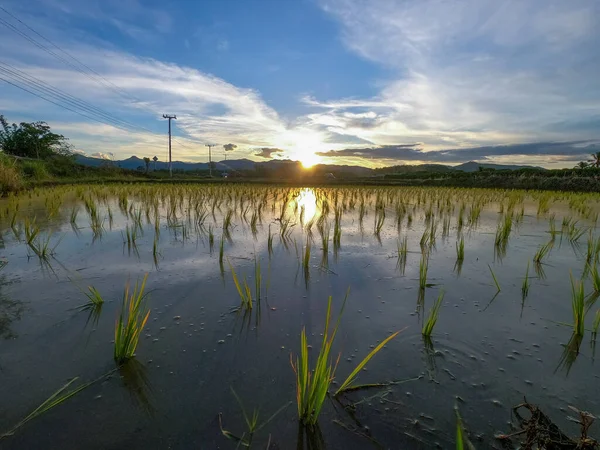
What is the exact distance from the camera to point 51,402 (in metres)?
1.29

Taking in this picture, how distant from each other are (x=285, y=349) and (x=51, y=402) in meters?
1.02

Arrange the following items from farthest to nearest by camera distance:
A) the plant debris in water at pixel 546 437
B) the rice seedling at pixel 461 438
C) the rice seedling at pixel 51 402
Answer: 1. the rice seedling at pixel 51 402
2. the plant debris in water at pixel 546 437
3. the rice seedling at pixel 461 438

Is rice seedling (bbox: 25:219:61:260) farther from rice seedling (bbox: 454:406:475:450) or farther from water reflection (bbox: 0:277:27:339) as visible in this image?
rice seedling (bbox: 454:406:475:450)

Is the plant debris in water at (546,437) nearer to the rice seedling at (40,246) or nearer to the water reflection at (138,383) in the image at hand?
the water reflection at (138,383)

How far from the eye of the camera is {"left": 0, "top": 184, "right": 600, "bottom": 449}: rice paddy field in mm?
1190

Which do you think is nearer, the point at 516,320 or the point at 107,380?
the point at 107,380

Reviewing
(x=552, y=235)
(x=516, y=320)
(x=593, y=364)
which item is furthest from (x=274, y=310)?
(x=552, y=235)

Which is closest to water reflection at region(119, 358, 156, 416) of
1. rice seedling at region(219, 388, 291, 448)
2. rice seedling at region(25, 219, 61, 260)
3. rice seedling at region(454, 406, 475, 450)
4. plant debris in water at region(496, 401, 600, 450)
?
rice seedling at region(219, 388, 291, 448)

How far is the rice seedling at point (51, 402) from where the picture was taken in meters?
1.15

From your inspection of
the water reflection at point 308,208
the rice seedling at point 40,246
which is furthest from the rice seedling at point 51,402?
the water reflection at point 308,208

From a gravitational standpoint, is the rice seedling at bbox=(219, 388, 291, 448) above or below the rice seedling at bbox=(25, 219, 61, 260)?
below

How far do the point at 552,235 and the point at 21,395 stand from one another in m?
5.81

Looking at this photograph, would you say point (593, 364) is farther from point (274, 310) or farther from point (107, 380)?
point (107, 380)

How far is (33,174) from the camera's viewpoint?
15477mm
